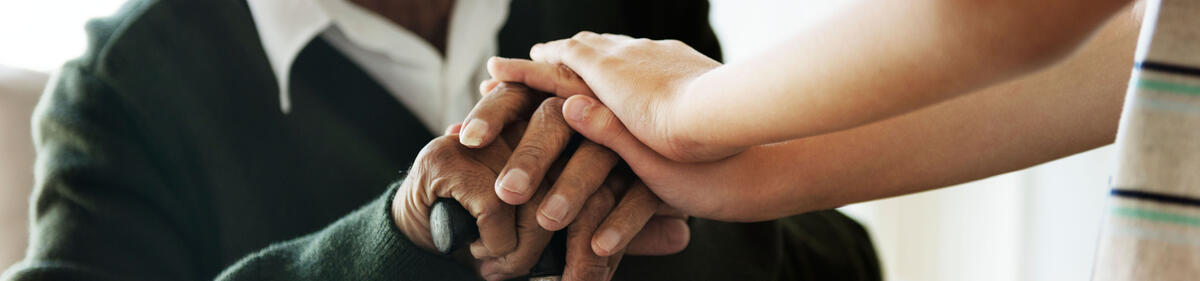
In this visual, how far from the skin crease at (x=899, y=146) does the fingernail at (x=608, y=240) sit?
6cm

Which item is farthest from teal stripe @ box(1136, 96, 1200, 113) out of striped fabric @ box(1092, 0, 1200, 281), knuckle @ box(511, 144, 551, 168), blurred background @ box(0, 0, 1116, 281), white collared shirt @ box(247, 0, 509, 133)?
blurred background @ box(0, 0, 1116, 281)

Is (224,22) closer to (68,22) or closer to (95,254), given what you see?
(68,22)

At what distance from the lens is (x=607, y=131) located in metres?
0.63

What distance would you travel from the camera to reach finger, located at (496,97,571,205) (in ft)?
1.88

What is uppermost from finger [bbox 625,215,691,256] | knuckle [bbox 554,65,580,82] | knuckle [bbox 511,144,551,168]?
knuckle [bbox 554,65,580,82]

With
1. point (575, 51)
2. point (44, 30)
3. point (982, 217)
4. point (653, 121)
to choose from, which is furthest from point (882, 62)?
point (982, 217)

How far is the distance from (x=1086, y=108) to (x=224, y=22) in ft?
2.56

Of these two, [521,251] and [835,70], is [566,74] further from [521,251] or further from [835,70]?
[835,70]

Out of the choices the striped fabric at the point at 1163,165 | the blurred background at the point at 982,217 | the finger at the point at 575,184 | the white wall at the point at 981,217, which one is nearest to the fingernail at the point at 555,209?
the finger at the point at 575,184

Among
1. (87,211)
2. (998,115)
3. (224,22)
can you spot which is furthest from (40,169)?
(998,115)

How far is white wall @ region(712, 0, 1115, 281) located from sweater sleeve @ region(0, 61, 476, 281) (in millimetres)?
1042

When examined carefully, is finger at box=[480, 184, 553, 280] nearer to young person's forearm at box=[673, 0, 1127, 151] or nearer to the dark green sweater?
the dark green sweater

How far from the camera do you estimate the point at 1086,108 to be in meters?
0.59

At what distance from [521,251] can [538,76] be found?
0.16m
